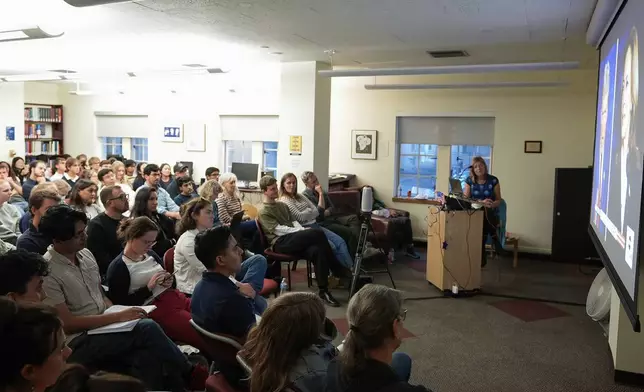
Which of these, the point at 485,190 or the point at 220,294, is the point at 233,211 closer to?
the point at 485,190

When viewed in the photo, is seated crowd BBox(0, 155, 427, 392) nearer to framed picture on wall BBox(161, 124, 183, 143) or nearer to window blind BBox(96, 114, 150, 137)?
framed picture on wall BBox(161, 124, 183, 143)

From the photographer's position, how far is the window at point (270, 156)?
9898 millimetres

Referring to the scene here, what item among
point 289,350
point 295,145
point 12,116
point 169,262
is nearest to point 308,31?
point 295,145

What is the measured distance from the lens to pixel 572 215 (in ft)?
23.9

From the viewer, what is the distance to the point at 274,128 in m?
9.65

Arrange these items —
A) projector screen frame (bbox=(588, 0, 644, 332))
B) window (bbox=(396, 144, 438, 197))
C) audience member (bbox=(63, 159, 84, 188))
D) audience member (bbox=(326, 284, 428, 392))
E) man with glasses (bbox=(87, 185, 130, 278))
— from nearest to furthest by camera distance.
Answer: audience member (bbox=(326, 284, 428, 392)) → projector screen frame (bbox=(588, 0, 644, 332)) → man with glasses (bbox=(87, 185, 130, 278)) → audience member (bbox=(63, 159, 84, 188)) → window (bbox=(396, 144, 438, 197))

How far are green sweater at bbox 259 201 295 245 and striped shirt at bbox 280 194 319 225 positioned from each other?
0.57ft

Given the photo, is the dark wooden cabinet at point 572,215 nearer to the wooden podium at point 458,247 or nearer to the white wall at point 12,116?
the wooden podium at point 458,247

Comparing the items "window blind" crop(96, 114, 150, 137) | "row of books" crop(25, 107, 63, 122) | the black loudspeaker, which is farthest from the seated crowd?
"row of books" crop(25, 107, 63, 122)

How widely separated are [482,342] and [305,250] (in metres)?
1.97

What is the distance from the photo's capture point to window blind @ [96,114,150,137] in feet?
36.4

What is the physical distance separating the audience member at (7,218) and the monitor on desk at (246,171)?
13.6 feet

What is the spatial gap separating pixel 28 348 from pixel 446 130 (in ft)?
25.3

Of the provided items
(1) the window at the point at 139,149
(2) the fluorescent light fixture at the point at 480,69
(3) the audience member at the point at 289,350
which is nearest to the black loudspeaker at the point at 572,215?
(2) the fluorescent light fixture at the point at 480,69
